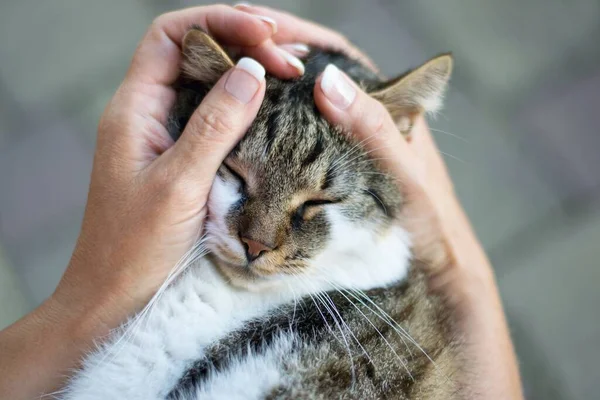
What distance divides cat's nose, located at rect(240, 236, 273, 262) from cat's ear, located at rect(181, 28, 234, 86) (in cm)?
36

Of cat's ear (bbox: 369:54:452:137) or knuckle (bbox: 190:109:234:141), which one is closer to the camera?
knuckle (bbox: 190:109:234:141)

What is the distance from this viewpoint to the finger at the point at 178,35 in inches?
52.8

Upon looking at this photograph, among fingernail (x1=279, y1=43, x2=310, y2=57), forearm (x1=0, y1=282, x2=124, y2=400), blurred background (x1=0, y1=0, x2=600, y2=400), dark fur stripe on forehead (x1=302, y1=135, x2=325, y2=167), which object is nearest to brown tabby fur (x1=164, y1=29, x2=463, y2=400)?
dark fur stripe on forehead (x1=302, y1=135, x2=325, y2=167)

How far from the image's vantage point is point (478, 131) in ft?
8.26

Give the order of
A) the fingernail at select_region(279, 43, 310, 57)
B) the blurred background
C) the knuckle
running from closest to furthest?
the knuckle → the fingernail at select_region(279, 43, 310, 57) → the blurred background

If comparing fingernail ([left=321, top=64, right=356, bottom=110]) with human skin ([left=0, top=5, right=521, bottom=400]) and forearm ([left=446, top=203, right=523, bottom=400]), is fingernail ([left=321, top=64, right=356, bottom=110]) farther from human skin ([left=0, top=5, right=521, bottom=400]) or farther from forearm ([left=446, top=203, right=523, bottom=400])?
forearm ([left=446, top=203, right=523, bottom=400])

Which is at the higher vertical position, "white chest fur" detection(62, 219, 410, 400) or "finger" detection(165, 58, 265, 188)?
"finger" detection(165, 58, 265, 188)

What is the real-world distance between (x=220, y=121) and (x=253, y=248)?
25 centimetres

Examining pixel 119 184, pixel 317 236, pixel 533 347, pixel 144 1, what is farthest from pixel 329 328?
pixel 144 1

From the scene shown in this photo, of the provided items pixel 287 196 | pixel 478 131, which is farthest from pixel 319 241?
pixel 478 131

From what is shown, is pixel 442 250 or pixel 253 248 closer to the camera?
pixel 253 248

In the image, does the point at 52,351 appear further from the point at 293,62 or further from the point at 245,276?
the point at 293,62

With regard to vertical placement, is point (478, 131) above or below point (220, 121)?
below

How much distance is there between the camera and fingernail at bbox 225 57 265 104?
A: 1160 millimetres
